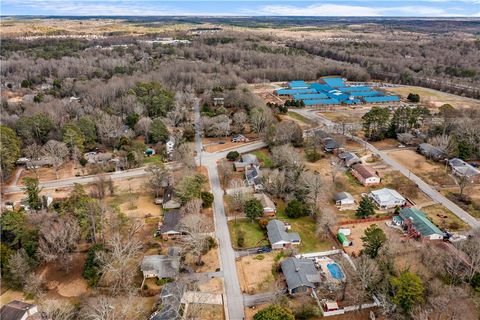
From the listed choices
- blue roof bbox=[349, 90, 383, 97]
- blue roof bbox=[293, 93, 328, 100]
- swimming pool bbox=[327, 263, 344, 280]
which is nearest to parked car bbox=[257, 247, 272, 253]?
swimming pool bbox=[327, 263, 344, 280]

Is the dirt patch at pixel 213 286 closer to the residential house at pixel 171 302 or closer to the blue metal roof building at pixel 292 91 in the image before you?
the residential house at pixel 171 302

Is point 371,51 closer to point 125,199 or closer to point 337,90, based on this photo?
point 337,90

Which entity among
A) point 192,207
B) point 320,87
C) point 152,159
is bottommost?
point 152,159

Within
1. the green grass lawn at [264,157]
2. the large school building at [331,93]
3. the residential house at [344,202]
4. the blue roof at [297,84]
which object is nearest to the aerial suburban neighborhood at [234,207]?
the residential house at [344,202]

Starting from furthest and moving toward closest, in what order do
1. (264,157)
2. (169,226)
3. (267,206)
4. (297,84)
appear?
(297,84), (264,157), (267,206), (169,226)

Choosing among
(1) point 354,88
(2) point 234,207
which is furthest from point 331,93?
(2) point 234,207

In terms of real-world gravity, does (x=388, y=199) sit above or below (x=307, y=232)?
above

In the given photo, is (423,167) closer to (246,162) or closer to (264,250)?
(246,162)
